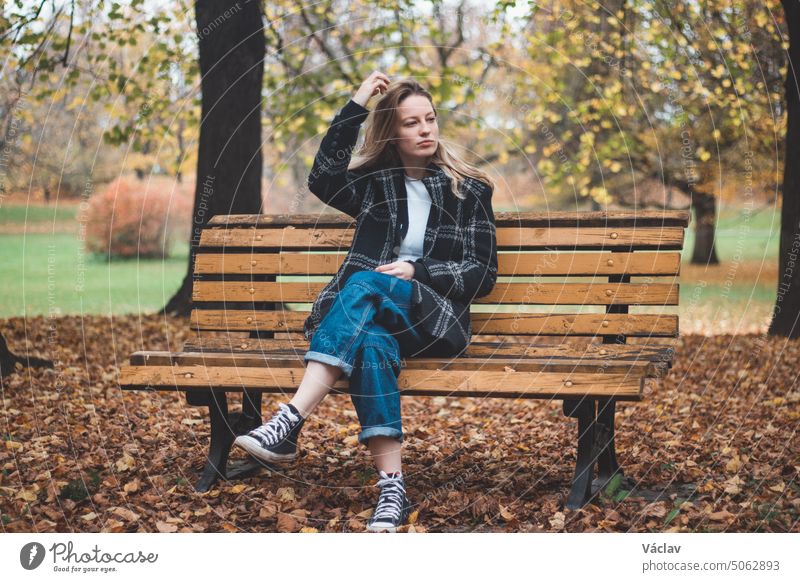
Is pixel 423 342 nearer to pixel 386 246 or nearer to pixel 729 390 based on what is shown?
pixel 386 246

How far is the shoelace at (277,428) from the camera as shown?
346 cm

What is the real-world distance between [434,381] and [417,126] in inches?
50.5

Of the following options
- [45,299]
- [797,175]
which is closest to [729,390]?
[797,175]

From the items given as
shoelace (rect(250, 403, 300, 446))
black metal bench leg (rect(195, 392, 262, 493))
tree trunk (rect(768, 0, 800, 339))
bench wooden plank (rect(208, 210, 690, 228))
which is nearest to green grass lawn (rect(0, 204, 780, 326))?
tree trunk (rect(768, 0, 800, 339))

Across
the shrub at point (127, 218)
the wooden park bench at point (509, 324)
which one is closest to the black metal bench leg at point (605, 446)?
the wooden park bench at point (509, 324)

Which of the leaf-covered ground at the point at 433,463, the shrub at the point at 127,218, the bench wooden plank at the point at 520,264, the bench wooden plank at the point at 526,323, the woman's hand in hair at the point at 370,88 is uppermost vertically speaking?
the shrub at the point at 127,218

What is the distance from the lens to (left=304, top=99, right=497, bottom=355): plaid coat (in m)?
3.96

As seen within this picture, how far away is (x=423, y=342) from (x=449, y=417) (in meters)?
2.24

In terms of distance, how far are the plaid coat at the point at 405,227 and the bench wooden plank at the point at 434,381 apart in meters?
0.34

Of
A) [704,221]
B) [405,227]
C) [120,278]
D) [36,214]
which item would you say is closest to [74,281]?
[120,278]

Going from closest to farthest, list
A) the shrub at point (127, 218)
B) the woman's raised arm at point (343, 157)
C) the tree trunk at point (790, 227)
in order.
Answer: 1. the woman's raised arm at point (343, 157)
2. the tree trunk at point (790, 227)
3. the shrub at point (127, 218)

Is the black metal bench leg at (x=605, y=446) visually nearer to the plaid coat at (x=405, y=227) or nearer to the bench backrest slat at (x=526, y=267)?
the bench backrest slat at (x=526, y=267)

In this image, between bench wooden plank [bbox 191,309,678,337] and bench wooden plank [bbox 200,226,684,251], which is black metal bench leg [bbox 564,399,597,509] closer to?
bench wooden plank [bbox 191,309,678,337]

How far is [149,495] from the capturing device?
3.99 m
